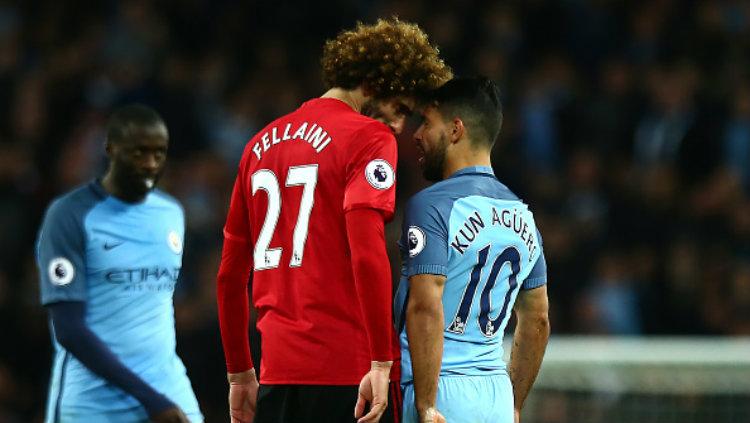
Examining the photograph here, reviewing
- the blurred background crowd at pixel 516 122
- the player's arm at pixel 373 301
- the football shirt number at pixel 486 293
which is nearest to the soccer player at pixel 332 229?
the player's arm at pixel 373 301

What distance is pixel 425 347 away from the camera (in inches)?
147

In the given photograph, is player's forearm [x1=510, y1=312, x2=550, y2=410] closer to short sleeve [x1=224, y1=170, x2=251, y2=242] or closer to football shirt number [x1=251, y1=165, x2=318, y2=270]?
football shirt number [x1=251, y1=165, x2=318, y2=270]

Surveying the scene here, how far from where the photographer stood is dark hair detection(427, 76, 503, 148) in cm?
406

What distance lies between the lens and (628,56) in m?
11.0

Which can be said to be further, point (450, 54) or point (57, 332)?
point (450, 54)

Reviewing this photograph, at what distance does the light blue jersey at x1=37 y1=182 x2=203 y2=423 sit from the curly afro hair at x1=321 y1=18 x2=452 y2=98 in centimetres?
103

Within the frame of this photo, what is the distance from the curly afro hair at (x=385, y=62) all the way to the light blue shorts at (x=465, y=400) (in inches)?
35.7

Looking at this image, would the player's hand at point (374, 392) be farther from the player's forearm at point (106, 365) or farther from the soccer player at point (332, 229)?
the player's forearm at point (106, 365)

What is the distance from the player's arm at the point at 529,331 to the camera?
420 centimetres

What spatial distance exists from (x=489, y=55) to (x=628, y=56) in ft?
4.44

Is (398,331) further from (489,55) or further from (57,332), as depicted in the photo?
(489,55)

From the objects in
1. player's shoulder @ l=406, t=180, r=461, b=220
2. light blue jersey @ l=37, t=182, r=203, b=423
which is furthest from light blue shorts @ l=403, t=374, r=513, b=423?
light blue jersey @ l=37, t=182, r=203, b=423

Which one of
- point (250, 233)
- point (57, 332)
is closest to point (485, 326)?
point (250, 233)

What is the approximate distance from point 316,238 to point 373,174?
0.29 meters
